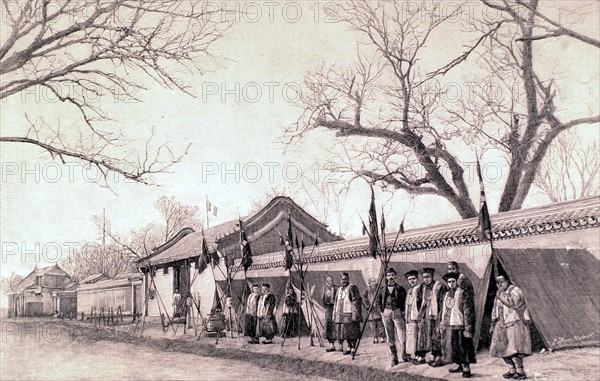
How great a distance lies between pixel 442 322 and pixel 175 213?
502 cm

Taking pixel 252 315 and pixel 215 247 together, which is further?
pixel 215 247

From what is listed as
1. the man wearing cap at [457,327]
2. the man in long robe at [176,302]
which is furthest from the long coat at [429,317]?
the man in long robe at [176,302]

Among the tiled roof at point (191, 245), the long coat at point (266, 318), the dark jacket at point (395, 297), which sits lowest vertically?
the long coat at point (266, 318)

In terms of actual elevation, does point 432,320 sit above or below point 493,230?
below

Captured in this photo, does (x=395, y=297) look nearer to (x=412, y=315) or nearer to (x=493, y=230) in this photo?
(x=412, y=315)

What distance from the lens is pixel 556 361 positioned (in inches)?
244

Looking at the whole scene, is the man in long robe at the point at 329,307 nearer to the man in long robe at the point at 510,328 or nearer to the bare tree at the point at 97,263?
the man in long robe at the point at 510,328

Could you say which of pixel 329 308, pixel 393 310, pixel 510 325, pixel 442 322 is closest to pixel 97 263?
pixel 329 308

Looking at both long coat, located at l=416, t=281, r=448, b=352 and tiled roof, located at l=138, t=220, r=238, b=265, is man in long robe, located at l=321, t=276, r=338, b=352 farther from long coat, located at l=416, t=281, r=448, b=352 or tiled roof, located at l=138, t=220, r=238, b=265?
tiled roof, located at l=138, t=220, r=238, b=265

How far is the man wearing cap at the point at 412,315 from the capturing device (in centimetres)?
750

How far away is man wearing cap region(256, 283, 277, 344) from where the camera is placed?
420 inches

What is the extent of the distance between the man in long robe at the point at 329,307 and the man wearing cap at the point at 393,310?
1473 mm

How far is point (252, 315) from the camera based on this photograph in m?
11.0

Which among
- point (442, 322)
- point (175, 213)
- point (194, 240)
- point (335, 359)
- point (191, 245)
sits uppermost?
point (175, 213)
